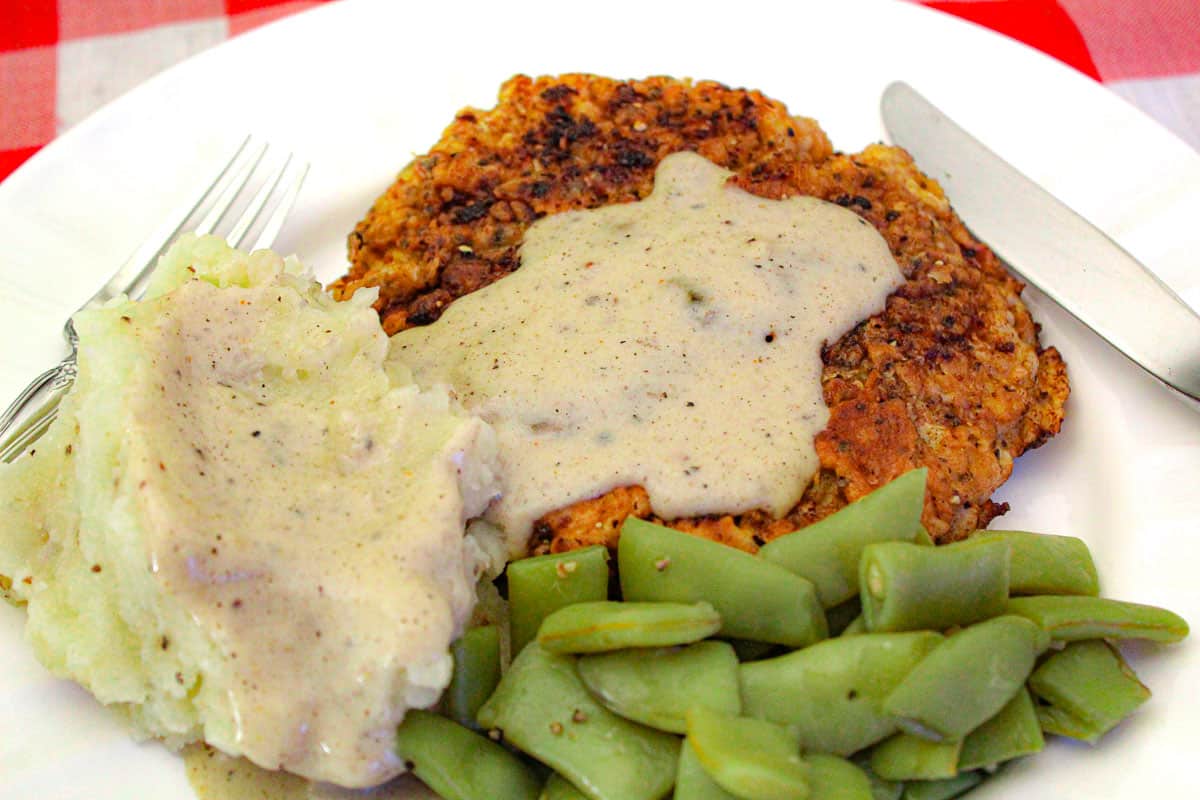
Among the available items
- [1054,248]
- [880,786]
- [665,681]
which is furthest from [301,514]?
[1054,248]

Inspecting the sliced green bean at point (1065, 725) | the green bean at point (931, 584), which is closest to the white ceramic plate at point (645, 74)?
the sliced green bean at point (1065, 725)

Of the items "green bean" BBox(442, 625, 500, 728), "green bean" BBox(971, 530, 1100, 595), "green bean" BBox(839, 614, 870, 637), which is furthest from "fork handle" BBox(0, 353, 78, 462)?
"green bean" BBox(971, 530, 1100, 595)

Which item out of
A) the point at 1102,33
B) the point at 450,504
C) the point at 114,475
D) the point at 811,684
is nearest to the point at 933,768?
the point at 811,684

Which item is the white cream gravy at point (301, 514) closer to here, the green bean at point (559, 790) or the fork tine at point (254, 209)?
the green bean at point (559, 790)

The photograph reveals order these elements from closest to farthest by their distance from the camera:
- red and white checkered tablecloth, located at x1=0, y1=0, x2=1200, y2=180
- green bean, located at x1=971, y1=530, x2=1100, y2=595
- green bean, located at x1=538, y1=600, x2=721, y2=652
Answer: green bean, located at x1=538, y1=600, x2=721, y2=652 → green bean, located at x1=971, y1=530, x2=1100, y2=595 → red and white checkered tablecloth, located at x1=0, y1=0, x2=1200, y2=180

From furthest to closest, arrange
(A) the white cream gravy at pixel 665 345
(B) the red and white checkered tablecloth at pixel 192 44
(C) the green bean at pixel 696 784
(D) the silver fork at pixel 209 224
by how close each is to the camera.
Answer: (B) the red and white checkered tablecloth at pixel 192 44
(D) the silver fork at pixel 209 224
(A) the white cream gravy at pixel 665 345
(C) the green bean at pixel 696 784

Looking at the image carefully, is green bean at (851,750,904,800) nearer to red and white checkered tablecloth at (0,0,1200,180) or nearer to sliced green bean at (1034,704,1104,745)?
sliced green bean at (1034,704,1104,745)

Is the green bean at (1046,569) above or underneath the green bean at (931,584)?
underneath
